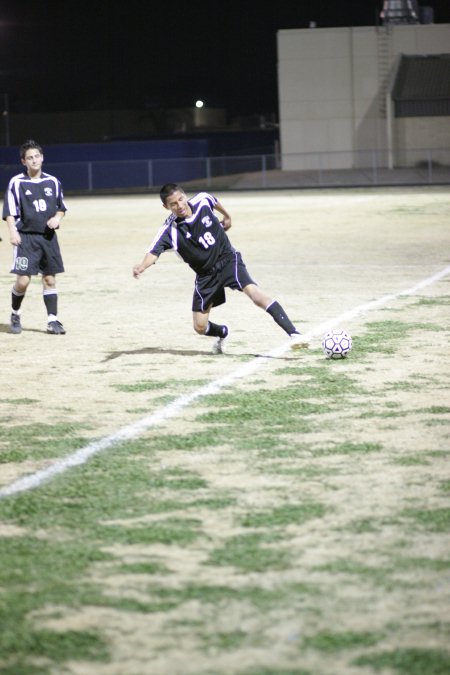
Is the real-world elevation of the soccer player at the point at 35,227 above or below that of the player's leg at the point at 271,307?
above

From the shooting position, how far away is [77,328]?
41.7ft

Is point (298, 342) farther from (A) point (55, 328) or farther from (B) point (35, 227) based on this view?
(B) point (35, 227)

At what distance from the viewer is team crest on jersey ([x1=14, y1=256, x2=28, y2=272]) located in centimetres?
1239

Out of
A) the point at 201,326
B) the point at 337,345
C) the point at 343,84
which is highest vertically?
the point at 343,84

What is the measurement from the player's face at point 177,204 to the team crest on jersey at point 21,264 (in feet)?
8.89

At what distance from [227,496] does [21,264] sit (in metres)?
6.78

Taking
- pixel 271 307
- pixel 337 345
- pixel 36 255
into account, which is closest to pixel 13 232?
pixel 36 255

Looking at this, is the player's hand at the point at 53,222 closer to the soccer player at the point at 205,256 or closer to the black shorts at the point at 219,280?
the soccer player at the point at 205,256

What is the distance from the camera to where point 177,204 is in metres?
10.1

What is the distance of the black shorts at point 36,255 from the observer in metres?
12.4

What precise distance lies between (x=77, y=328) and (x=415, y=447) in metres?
6.28

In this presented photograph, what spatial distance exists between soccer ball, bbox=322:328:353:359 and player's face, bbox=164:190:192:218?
1.68 metres

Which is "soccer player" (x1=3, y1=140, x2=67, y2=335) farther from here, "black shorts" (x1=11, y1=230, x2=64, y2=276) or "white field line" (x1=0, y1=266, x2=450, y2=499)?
"white field line" (x1=0, y1=266, x2=450, y2=499)

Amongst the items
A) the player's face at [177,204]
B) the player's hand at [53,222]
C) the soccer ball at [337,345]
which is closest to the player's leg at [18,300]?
the player's hand at [53,222]
